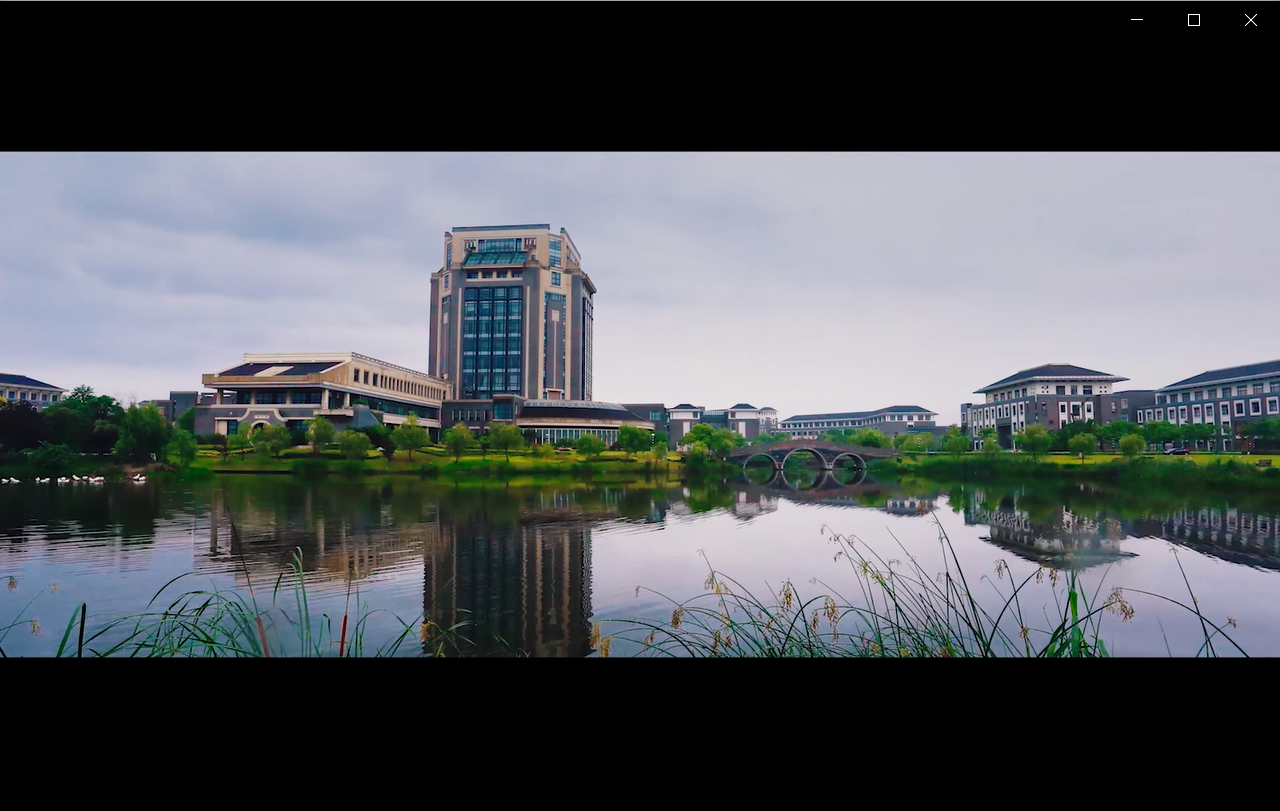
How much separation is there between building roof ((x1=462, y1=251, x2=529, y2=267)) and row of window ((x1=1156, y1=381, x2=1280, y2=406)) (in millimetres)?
21534

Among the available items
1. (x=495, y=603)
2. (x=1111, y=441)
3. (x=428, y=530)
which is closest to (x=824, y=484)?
(x=1111, y=441)

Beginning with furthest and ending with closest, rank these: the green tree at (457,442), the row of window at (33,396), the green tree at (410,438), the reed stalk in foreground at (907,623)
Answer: the green tree at (457,442)
the green tree at (410,438)
the row of window at (33,396)
the reed stalk in foreground at (907,623)

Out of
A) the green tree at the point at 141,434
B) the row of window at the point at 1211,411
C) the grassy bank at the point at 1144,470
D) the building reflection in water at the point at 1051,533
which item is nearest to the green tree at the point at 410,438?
the green tree at the point at 141,434

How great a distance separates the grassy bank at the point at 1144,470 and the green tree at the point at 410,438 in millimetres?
14309

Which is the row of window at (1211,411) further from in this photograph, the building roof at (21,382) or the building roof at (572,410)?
the building roof at (21,382)

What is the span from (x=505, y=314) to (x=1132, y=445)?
21.0 m

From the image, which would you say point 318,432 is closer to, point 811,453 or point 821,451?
point 821,451

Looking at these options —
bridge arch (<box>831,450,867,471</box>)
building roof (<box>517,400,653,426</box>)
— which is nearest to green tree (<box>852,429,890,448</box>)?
bridge arch (<box>831,450,867,471</box>)

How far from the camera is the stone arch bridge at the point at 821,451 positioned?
68.6ft

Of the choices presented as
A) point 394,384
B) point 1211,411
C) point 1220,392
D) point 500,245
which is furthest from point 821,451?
point 500,245

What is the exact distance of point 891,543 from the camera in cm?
1077


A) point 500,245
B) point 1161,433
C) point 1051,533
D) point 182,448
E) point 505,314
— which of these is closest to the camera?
point 1051,533

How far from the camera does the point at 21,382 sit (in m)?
10.7
